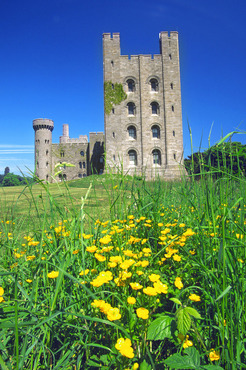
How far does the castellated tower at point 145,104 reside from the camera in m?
24.2

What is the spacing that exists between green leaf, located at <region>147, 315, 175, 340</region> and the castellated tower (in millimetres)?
23267

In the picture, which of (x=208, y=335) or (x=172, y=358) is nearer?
(x=172, y=358)

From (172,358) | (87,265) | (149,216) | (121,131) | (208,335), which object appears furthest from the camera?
(121,131)

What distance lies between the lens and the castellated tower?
24.2 m

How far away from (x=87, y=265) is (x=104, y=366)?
72 cm

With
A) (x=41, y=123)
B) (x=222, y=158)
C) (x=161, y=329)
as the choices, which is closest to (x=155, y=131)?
(x=41, y=123)

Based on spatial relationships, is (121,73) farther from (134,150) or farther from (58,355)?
(58,355)

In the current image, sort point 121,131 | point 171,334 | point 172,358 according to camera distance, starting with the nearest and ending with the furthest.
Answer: point 172,358 < point 171,334 < point 121,131

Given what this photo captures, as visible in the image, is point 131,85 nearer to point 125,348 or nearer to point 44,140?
point 44,140

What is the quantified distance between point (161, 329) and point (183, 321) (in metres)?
0.18

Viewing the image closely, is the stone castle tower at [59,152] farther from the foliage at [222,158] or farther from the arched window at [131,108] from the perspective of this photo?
the foliage at [222,158]

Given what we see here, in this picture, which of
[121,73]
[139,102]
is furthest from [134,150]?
[121,73]

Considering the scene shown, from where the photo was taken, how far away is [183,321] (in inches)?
39.8

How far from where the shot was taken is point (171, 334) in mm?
1105
